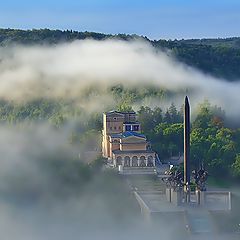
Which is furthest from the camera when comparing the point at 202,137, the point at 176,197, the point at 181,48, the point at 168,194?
the point at 181,48

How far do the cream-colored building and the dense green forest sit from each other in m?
25.5

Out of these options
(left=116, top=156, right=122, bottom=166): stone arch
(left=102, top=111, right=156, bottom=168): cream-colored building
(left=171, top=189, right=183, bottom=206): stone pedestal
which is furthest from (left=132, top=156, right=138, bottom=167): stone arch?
(left=171, top=189, right=183, bottom=206): stone pedestal

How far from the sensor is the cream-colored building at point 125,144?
30000mm

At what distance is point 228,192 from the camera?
74.9 feet

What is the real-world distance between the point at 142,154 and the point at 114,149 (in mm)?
1524

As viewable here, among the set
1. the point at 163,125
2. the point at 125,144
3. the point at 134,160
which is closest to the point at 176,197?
the point at 134,160

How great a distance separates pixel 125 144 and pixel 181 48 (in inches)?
1249

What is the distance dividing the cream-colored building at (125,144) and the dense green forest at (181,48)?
83.6 feet

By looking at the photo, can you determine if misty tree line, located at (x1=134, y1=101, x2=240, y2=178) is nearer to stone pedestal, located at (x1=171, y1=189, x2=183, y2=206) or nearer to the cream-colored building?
the cream-colored building

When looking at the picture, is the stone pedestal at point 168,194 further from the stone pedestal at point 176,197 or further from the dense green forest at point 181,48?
the dense green forest at point 181,48

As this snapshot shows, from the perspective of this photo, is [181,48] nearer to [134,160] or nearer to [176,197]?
[134,160]

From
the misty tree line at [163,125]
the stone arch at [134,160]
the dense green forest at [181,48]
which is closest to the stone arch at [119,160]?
→ the stone arch at [134,160]

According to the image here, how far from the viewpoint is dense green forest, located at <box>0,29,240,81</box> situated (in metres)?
58.9

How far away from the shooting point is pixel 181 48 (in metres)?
61.2
